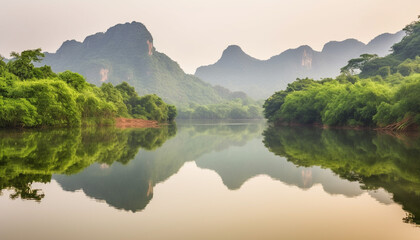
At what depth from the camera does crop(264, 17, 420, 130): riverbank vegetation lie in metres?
32.8

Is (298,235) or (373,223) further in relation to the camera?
(373,223)

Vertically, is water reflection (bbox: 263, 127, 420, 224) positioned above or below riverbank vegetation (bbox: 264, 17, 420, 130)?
below

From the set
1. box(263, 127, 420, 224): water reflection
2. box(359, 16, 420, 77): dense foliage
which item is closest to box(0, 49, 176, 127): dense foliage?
box(263, 127, 420, 224): water reflection

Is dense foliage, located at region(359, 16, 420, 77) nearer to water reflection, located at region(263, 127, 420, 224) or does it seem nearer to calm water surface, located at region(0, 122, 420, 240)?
water reflection, located at region(263, 127, 420, 224)

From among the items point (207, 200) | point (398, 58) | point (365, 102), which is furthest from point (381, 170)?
point (398, 58)

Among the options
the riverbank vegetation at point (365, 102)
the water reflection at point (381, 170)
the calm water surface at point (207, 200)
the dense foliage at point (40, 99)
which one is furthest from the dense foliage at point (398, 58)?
the calm water surface at point (207, 200)

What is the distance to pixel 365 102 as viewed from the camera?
41188 mm

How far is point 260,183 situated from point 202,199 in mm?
2839

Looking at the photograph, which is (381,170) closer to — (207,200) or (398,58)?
(207,200)

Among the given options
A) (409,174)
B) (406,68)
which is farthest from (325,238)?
(406,68)

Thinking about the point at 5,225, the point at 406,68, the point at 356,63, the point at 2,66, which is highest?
the point at 356,63

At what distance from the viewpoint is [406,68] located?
2844 inches

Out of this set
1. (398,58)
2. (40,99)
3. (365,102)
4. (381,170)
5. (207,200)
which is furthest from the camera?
(398,58)

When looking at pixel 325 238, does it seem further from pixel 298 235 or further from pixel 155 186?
pixel 155 186
